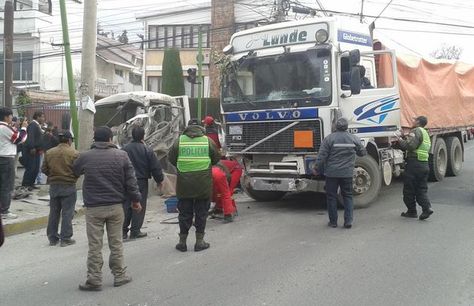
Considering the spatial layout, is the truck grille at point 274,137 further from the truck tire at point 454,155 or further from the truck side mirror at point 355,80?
the truck tire at point 454,155

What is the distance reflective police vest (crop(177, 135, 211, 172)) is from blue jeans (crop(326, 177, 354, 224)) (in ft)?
7.56

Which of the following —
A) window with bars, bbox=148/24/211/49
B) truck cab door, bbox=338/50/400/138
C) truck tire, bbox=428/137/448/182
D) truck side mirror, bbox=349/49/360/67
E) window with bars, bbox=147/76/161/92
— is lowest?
truck tire, bbox=428/137/448/182

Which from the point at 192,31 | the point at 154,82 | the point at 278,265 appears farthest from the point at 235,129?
the point at 154,82

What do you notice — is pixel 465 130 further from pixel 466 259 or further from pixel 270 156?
Result: pixel 466 259

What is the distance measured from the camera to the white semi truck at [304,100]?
8914 millimetres

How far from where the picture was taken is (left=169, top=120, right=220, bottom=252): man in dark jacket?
22.2 feet

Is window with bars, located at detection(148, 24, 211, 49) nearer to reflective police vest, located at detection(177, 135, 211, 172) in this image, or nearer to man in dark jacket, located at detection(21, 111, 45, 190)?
man in dark jacket, located at detection(21, 111, 45, 190)

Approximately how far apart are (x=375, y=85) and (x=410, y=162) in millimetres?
1810

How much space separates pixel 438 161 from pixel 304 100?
5462mm

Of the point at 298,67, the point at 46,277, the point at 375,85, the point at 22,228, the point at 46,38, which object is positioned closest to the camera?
the point at 46,277

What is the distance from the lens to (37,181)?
41.5ft

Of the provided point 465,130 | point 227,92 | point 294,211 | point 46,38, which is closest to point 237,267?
point 294,211

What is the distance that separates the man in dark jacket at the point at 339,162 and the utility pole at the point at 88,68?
5.33 m

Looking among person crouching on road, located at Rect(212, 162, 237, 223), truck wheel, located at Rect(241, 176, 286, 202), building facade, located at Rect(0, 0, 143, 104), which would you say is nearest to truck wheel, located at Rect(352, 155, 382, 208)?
truck wheel, located at Rect(241, 176, 286, 202)
